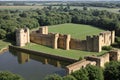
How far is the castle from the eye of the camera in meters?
31.4

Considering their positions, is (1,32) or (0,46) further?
(1,32)

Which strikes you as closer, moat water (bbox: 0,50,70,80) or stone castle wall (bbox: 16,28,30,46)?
moat water (bbox: 0,50,70,80)

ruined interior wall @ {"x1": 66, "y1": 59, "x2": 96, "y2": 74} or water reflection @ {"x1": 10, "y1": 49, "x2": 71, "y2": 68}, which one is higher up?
ruined interior wall @ {"x1": 66, "y1": 59, "x2": 96, "y2": 74}

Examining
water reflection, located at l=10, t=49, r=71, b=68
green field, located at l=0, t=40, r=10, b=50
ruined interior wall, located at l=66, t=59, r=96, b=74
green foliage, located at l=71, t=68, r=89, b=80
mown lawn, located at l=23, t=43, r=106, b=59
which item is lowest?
water reflection, located at l=10, t=49, r=71, b=68

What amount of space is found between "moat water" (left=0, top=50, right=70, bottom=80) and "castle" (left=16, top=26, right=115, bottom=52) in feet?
9.43

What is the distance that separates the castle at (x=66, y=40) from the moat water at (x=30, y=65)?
2873 millimetres

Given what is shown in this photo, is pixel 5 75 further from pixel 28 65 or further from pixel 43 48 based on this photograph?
pixel 43 48

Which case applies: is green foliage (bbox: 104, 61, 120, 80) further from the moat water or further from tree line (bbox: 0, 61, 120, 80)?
the moat water

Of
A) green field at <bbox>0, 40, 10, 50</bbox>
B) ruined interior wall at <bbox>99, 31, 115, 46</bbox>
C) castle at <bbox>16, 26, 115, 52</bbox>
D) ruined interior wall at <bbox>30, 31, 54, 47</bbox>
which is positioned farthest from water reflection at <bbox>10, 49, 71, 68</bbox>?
ruined interior wall at <bbox>99, 31, 115, 46</bbox>

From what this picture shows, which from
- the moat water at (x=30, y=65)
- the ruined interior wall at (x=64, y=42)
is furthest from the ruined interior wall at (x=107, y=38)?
the moat water at (x=30, y=65)

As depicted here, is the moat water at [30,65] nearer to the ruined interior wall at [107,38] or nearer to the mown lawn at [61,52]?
the mown lawn at [61,52]

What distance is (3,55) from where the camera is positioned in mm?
32406

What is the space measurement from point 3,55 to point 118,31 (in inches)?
685

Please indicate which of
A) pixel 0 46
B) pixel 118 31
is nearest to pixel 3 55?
pixel 0 46
